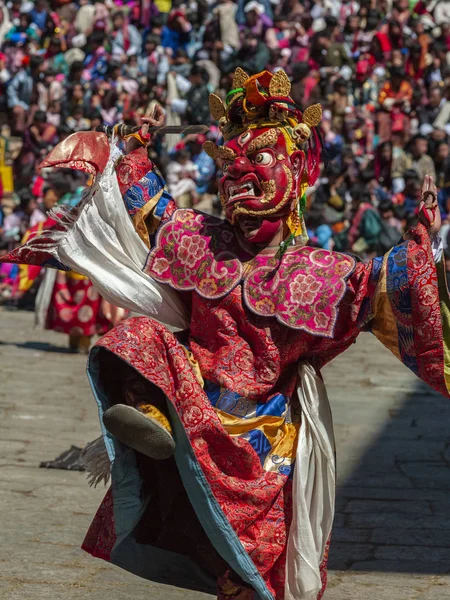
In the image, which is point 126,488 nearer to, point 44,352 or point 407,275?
point 407,275

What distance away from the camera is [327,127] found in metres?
15.4

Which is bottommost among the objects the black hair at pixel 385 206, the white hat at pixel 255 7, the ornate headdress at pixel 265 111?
the black hair at pixel 385 206

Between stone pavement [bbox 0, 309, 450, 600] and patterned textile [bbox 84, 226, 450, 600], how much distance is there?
98 cm

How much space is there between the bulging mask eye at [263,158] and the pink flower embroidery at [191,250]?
13.1 inches

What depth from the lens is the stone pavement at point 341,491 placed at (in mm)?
4824

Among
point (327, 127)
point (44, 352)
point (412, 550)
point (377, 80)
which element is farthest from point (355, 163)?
point (412, 550)

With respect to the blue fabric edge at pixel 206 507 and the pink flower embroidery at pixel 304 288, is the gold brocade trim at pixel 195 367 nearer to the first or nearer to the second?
the blue fabric edge at pixel 206 507

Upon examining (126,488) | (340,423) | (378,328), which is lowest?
(340,423)

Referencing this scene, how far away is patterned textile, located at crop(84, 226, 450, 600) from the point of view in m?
3.71

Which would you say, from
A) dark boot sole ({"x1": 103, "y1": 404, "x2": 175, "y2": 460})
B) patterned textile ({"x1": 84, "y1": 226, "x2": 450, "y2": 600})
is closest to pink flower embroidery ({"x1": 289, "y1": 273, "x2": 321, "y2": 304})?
patterned textile ({"x1": 84, "y1": 226, "x2": 450, "y2": 600})

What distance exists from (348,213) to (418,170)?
42.6 inches

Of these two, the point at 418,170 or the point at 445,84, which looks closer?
the point at 418,170

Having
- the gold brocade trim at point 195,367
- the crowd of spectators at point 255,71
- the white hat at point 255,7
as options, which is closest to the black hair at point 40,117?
the crowd of spectators at point 255,71

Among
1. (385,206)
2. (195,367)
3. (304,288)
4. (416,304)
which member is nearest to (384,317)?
(416,304)
